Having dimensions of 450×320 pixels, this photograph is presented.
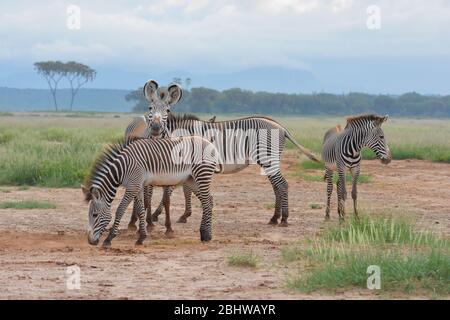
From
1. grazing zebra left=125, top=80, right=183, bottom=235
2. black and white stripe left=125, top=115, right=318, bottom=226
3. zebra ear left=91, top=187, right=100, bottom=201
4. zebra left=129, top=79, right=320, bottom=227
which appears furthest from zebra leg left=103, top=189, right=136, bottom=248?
black and white stripe left=125, top=115, right=318, bottom=226

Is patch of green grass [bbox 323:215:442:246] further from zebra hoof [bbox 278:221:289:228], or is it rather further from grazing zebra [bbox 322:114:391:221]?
grazing zebra [bbox 322:114:391:221]

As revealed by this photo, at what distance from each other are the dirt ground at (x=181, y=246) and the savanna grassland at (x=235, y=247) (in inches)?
0.5

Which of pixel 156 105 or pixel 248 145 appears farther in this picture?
pixel 248 145

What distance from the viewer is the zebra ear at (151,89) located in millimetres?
11367

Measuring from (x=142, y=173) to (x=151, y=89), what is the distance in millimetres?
1684

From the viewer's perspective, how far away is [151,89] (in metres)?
11.4

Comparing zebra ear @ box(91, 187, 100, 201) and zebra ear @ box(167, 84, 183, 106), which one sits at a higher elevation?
zebra ear @ box(167, 84, 183, 106)

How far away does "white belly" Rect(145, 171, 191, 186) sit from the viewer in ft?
33.8

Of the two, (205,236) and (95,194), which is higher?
(95,194)

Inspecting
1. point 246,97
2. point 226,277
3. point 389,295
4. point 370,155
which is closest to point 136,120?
point 226,277

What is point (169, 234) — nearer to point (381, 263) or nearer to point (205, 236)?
point (205, 236)

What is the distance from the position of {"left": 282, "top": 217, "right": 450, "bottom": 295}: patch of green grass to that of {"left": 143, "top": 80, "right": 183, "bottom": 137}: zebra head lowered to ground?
282 centimetres

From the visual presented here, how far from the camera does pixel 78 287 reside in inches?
294
